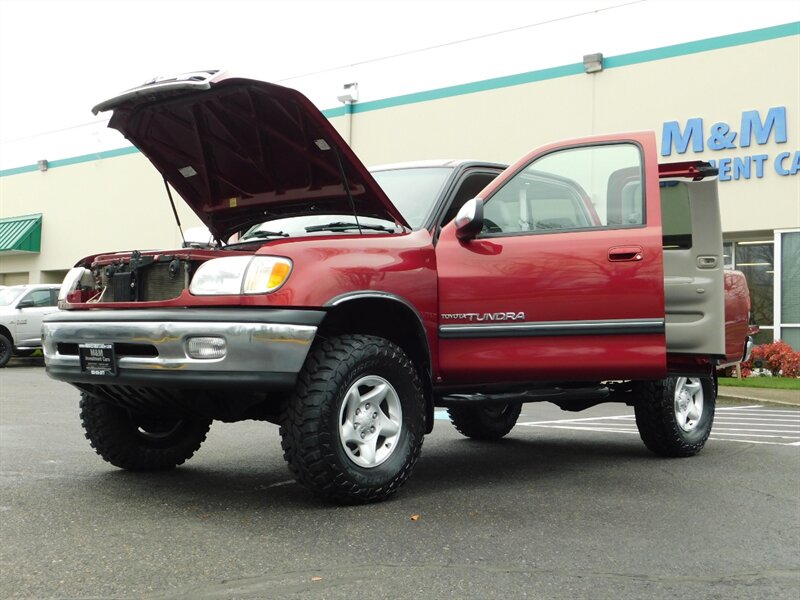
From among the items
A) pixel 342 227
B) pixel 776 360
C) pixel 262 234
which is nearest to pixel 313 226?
pixel 342 227

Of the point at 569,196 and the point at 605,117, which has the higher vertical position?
the point at 605,117

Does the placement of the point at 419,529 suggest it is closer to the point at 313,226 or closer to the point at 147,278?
the point at 147,278

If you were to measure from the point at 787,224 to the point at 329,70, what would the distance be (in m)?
13.0

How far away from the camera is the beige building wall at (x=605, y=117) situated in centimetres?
1720

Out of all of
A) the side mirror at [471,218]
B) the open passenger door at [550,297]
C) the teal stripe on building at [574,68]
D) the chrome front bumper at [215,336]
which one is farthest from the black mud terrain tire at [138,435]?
the teal stripe on building at [574,68]

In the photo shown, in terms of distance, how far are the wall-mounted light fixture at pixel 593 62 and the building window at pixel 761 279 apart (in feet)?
15.1

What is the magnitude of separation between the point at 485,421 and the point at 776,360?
10648mm

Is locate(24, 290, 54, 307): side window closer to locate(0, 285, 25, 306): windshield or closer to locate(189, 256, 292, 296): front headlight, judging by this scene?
locate(0, 285, 25, 306): windshield

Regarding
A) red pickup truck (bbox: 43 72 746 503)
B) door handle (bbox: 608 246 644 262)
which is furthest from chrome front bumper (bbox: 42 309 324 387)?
door handle (bbox: 608 246 644 262)

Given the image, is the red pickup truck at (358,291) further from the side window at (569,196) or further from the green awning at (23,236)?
the green awning at (23,236)

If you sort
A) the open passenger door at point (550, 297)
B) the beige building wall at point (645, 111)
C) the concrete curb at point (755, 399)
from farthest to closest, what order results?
the beige building wall at point (645, 111), the concrete curb at point (755, 399), the open passenger door at point (550, 297)

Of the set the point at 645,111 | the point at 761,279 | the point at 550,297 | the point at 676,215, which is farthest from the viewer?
the point at 645,111

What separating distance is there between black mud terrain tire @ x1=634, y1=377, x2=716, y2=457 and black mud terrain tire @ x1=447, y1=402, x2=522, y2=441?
112 cm

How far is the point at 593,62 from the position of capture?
1936 centimetres
